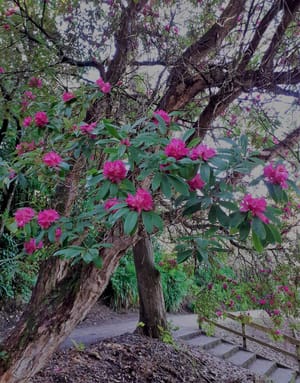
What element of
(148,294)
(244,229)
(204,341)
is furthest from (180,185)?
(204,341)

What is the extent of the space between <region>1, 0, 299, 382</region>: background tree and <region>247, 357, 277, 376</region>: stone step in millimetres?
3320

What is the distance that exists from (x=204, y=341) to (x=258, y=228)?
477cm

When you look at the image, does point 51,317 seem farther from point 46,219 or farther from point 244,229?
point 244,229

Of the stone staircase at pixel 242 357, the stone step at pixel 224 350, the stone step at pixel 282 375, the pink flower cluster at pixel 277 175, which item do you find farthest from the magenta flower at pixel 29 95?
the stone step at pixel 282 375

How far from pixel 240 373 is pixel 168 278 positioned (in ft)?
9.54

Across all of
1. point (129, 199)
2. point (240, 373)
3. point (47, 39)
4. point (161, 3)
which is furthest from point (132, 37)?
point (240, 373)

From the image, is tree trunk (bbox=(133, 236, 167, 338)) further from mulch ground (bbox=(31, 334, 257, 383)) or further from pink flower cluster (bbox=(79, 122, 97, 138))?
pink flower cluster (bbox=(79, 122, 97, 138))

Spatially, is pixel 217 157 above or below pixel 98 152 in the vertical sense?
below

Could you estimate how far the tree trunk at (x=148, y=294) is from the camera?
4.08m

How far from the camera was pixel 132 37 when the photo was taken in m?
3.01

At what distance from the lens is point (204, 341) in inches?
201

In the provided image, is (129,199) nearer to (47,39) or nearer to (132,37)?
(132,37)

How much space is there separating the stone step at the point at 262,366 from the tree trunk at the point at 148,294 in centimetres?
168

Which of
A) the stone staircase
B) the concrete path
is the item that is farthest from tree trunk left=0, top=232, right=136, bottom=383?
the stone staircase
